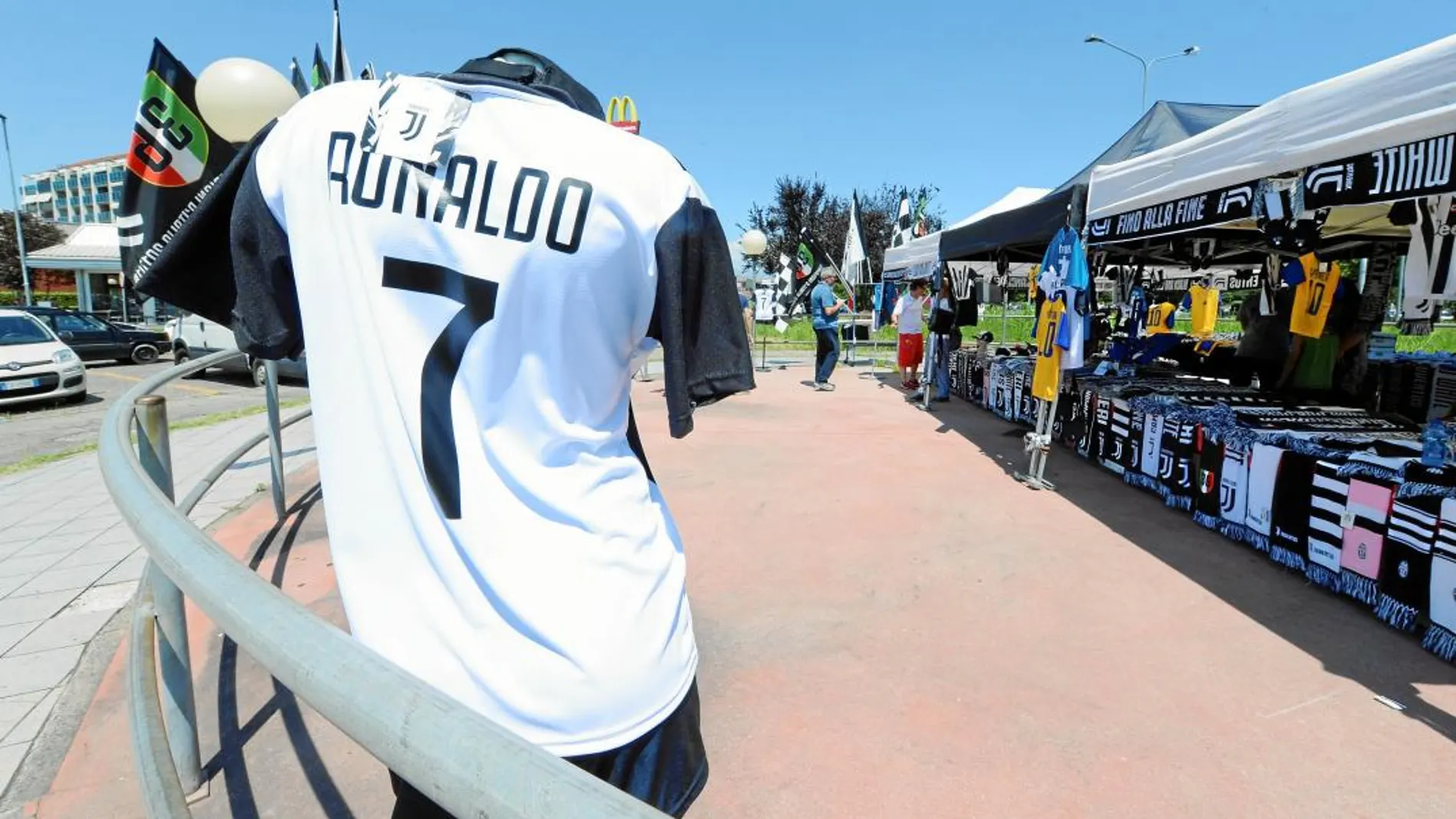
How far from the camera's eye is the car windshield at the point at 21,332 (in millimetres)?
10211

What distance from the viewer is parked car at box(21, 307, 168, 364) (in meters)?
15.3

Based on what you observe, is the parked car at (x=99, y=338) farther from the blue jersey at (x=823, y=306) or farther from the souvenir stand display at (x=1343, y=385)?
the souvenir stand display at (x=1343, y=385)

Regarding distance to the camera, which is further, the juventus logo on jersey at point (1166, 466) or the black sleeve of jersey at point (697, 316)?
the juventus logo on jersey at point (1166, 466)

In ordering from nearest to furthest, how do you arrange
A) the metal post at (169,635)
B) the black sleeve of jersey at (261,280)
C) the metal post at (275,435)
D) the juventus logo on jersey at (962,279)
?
the black sleeve of jersey at (261,280) < the metal post at (169,635) < the metal post at (275,435) < the juventus logo on jersey at (962,279)

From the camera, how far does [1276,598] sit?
141 inches

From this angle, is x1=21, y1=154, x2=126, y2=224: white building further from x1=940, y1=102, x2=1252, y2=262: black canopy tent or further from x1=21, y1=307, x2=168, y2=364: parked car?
x1=940, y1=102, x2=1252, y2=262: black canopy tent

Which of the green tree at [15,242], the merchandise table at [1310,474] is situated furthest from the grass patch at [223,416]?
the green tree at [15,242]

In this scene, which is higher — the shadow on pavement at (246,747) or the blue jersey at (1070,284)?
the blue jersey at (1070,284)

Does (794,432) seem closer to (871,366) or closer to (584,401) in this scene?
(584,401)

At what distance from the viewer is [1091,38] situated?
15883 millimetres

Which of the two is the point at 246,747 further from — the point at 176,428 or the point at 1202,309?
the point at 1202,309

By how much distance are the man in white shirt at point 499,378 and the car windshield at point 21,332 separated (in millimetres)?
13190

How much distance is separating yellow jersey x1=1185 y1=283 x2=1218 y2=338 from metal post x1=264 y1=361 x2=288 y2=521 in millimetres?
12775

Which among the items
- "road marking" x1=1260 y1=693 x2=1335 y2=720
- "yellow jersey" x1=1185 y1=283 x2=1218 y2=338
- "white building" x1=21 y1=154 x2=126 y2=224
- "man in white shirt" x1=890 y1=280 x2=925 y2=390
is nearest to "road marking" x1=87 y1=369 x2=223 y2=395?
"man in white shirt" x1=890 y1=280 x2=925 y2=390
